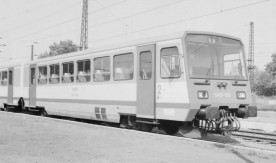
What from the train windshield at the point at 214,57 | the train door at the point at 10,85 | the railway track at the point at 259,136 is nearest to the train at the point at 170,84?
the train windshield at the point at 214,57

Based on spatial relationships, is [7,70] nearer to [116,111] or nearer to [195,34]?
[116,111]

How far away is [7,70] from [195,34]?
14494 mm

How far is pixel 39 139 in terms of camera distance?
9344 millimetres

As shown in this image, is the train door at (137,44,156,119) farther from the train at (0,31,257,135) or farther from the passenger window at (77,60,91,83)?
the passenger window at (77,60,91,83)

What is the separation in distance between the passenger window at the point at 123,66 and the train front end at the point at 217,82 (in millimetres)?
2418

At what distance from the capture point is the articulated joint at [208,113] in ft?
32.5

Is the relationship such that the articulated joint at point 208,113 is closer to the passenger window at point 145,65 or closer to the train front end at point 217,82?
the train front end at point 217,82

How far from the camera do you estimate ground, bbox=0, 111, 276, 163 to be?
7.05m

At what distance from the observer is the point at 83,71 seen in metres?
14.5

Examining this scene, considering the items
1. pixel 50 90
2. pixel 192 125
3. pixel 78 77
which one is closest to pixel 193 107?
pixel 192 125

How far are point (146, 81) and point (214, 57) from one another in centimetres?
217

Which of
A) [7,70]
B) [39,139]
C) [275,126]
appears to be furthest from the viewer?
[7,70]

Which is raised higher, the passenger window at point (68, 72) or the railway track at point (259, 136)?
the passenger window at point (68, 72)

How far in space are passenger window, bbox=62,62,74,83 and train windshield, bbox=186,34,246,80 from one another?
6409 mm
